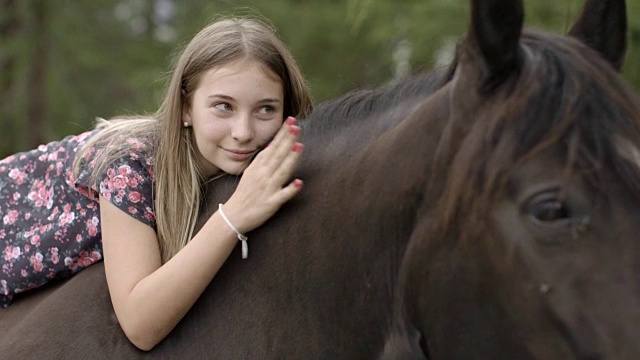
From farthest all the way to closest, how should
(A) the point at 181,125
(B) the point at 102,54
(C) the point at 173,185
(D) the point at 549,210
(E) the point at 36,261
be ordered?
(B) the point at 102,54 → (E) the point at 36,261 → (A) the point at 181,125 → (C) the point at 173,185 → (D) the point at 549,210

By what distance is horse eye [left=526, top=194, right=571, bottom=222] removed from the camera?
1.88 meters

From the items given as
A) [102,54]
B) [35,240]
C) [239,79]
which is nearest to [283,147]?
[239,79]

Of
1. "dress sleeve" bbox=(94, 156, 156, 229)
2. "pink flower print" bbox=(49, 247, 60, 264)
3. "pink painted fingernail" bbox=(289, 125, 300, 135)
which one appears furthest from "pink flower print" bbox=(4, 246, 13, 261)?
"pink painted fingernail" bbox=(289, 125, 300, 135)

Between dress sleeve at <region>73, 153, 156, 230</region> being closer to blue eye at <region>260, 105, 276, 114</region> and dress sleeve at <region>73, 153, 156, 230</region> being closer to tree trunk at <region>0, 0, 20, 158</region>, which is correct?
blue eye at <region>260, 105, 276, 114</region>

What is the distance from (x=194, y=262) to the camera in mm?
2457

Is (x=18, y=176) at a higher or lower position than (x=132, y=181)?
lower

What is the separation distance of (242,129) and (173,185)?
0.25m

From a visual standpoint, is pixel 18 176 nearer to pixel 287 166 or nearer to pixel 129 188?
pixel 129 188

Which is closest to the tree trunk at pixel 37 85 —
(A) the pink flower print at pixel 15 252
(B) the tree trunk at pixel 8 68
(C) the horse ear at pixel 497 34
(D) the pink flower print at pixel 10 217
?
(B) the tree trunk at pixel 8 68

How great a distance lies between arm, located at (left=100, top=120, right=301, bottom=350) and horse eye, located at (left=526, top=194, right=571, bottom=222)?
2.45 feet

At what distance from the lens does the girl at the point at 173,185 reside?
248 centimetres

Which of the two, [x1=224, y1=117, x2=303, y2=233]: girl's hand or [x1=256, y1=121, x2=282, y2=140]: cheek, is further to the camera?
[x1=256, y1=121, x2=282, y2=140]: cheek

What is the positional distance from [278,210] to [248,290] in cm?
22

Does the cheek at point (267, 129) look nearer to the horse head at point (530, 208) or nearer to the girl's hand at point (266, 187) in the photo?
the girl's hand at point (266, 187)
